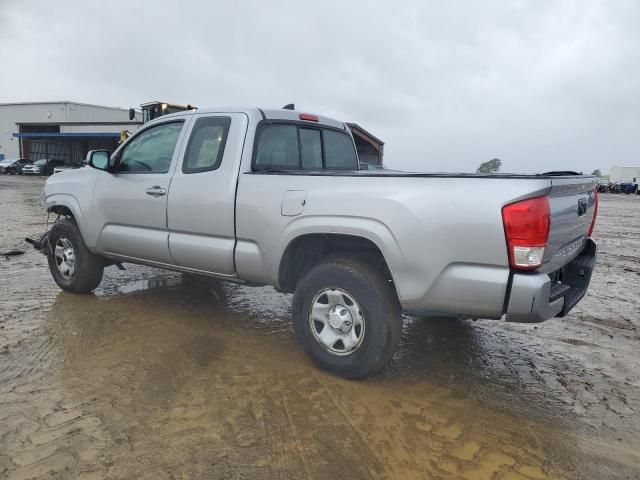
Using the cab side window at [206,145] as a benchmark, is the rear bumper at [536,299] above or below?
below

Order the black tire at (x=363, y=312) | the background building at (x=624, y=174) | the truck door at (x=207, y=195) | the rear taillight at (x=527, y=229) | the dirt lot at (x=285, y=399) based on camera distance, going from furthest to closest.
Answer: the background building at (x=624, y=174), the truck door at (x=207, y=195), the black tire at (x=363, y=312), the rear taillight at (x=527, y=229), the dirt lot at (x=285, y=399)

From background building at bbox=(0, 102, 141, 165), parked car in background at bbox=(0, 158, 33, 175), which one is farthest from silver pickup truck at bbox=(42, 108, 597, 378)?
parked car in background at bbox=(0, 158, 33, 175)

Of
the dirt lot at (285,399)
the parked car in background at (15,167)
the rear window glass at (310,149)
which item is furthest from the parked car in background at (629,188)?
the parked car in background at (15,167)

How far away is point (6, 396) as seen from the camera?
→ 304 cm

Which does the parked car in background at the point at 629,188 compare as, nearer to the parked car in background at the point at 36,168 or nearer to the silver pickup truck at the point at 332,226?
the silver pickup truck at the point at 332,226

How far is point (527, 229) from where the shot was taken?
2.66 m

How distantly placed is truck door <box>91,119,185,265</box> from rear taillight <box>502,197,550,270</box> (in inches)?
114

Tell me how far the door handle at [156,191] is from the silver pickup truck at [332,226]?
0.01m

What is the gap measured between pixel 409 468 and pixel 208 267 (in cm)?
230

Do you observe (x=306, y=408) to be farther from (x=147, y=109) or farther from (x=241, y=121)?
(x=147, y=109)

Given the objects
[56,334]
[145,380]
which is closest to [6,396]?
[145,380]

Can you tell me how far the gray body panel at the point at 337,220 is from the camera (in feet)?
9.11

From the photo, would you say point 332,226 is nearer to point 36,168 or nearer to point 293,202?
point 293,202

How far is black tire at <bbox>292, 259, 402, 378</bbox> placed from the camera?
3.16m
